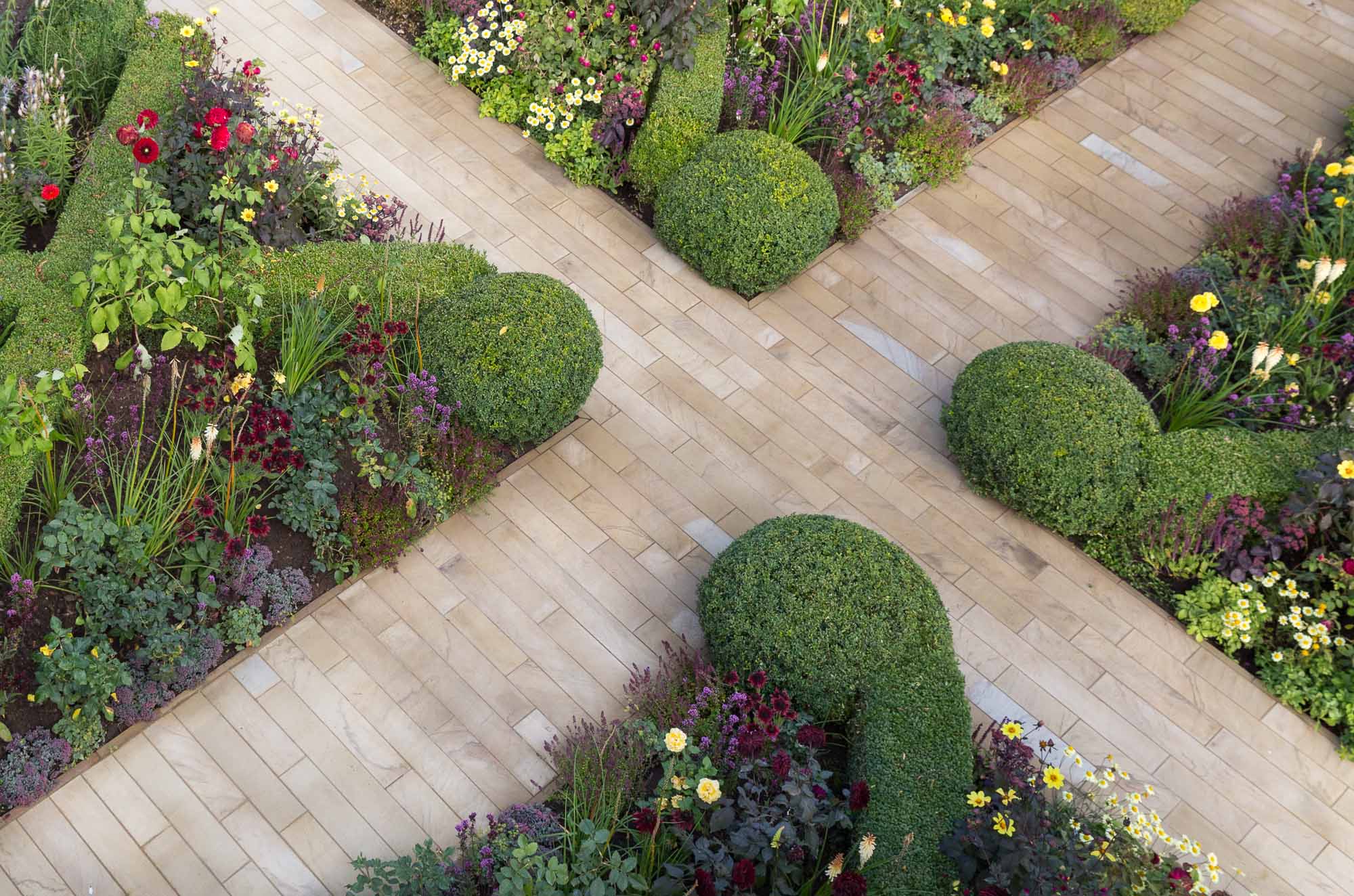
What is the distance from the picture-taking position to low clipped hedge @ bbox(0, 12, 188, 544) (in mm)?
5703

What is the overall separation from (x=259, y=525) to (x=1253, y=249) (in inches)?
250

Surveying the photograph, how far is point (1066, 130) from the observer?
28.3ft

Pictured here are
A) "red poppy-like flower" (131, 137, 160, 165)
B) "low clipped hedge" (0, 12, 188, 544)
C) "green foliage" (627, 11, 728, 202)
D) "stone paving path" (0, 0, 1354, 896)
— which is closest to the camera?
"stone paving path" (0, 0, 1354, 896)

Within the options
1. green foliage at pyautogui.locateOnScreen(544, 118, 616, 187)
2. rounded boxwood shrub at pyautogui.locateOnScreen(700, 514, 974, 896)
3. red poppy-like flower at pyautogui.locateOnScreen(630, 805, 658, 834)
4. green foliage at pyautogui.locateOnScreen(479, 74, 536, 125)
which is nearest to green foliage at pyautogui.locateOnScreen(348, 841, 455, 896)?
red poppy-like flower at pyautogui.locateOnScreen(630, 805, 658, 834)

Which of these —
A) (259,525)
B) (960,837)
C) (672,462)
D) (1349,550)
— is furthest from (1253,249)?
(259,525)

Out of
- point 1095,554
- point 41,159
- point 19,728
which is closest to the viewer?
point 19,728

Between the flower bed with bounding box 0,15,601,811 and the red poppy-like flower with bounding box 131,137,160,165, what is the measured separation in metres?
0.01

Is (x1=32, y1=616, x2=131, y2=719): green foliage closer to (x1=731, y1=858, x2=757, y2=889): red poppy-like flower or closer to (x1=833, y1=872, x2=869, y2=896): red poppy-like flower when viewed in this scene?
(x1=731, y1=858, x2=757, y2=889): red poppy-like flower

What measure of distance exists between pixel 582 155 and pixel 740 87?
1.22 metres

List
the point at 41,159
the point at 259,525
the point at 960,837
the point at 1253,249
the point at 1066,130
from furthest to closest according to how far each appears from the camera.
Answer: the point at 1066,130, the point at 1253,249, the point at 41,159, the point at 259,525, the point at 960,837

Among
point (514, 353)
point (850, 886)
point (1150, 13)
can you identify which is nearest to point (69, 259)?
point (514, 353)

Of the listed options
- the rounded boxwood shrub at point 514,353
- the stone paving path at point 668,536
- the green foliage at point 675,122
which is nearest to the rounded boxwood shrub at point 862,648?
the stone paving path at point 668,536

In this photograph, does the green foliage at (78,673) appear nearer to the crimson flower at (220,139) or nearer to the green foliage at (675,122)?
the crimson flower at (220,139)

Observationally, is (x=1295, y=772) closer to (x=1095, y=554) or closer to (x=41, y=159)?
(x=1095, y=554)
